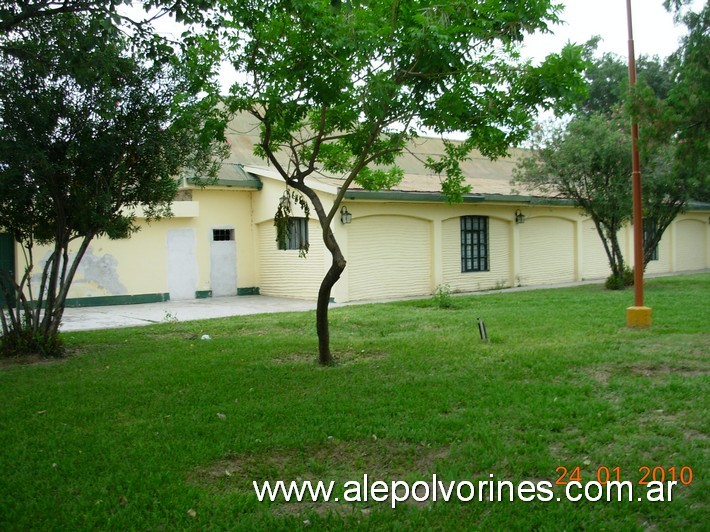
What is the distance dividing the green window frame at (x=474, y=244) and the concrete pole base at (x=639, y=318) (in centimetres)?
959

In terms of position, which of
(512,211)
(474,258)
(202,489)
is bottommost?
(202,489)

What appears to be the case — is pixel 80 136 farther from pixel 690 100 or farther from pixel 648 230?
pixel 648 230

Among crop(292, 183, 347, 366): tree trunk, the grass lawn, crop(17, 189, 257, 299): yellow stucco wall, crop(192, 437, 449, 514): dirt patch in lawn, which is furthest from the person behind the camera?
crop(17, 189, 257, 299): yellow stucco wall

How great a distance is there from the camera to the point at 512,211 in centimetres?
2153

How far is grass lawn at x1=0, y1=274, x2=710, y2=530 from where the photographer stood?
4258mm

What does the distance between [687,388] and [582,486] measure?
2.89 metres

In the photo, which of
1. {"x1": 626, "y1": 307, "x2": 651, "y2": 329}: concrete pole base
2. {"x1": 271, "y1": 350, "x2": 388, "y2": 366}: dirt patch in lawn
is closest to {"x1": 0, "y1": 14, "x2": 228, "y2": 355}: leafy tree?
{"x1": 271, "y1": 350, "x2": 388, "y2": 366}: dirt patch in lawn

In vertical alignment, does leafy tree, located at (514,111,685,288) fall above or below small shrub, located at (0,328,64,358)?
above

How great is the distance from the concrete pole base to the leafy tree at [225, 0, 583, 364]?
4003mm

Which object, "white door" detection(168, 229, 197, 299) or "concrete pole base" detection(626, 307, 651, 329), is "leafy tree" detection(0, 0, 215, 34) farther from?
"white door" detection(168, 229, 197, 299)

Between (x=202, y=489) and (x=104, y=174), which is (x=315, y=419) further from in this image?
(x=104, y=174)

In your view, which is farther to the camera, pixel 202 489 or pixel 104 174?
pixel 104 174

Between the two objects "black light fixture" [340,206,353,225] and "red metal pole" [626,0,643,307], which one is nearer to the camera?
"red metal pole" [626,0,643,307]

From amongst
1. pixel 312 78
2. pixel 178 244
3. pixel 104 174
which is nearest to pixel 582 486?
pixel 312 78
